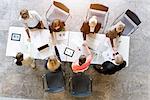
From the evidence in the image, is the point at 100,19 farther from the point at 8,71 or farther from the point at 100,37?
the point at 8,71

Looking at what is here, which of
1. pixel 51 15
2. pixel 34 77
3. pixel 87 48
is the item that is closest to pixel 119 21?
pixel 87 48

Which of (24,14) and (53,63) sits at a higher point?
(24,14)

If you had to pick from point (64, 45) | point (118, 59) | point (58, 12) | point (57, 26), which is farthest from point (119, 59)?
point (58, 12)

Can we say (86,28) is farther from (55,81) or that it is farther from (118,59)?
(55,81)

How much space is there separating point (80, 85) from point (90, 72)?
0.53 m

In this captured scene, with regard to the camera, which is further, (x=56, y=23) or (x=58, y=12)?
(x=58, y=12)

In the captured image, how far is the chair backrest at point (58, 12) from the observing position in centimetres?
640

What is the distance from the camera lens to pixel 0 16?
700 cm

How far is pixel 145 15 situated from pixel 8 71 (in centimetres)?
277

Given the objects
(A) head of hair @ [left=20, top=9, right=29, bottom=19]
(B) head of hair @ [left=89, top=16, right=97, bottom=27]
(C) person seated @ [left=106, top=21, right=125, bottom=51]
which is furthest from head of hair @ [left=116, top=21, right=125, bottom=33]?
(A) head of hair @ [left=20, top=9, right=29, bottom=19]

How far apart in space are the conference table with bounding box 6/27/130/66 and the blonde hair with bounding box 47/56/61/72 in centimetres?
19

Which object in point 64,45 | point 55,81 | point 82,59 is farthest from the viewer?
point 55,81

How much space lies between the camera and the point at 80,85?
20.7 feet

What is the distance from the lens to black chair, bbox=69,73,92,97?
6301 millimetres
